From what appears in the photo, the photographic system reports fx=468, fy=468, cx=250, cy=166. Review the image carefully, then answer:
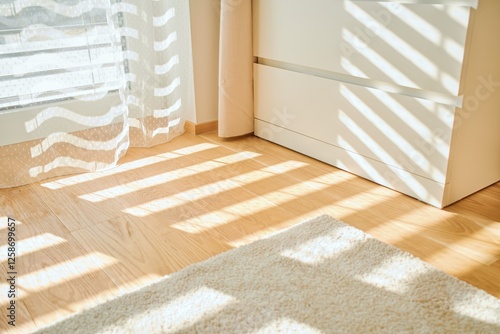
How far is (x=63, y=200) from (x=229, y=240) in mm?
708

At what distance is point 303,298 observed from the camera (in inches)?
47.6

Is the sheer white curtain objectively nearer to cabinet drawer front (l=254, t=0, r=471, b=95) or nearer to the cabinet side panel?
cabinet drawer front (l=254, t=0, r=471, b=95)

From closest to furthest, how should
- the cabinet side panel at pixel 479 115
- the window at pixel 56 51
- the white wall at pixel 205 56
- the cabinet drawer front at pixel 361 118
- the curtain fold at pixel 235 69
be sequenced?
the cabinet side panel at pixel 479 115 → the cabinet drawer front at pixel 361 118 → the window at pixel 56 51 → the curtain fold at pixel 235 69 → the white wall at pixel 205 56

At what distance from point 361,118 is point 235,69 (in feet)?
2.23

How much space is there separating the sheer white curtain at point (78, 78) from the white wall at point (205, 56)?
7cm

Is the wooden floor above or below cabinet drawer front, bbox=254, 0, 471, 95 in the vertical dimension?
below

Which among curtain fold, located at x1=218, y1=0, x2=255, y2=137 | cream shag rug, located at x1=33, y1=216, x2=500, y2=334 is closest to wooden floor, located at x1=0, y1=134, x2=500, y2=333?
cream shag rug, located at x1=33, y1=216, x2=500, y2=334

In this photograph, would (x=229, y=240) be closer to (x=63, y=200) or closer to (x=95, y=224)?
(x=95, y=224)

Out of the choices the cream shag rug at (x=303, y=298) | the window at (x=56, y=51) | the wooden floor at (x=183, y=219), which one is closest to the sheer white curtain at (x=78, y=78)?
the window at (x=56, y=51)

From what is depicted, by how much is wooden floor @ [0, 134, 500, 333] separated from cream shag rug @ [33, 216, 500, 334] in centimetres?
8

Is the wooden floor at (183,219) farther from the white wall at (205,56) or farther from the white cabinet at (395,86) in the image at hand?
the white wall at (205,56)

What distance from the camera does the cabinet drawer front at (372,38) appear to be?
4.89 ft

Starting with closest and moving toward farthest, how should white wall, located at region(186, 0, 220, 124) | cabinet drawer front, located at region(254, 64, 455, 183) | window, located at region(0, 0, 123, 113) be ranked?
cabinet drawer front, located at region(254, 64, 455, 183), window, located at region(0, 0, 123, 113), white wall, located at region(186, 0, 220, 124)

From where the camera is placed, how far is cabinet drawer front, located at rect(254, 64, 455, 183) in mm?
1612
